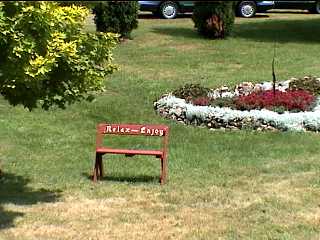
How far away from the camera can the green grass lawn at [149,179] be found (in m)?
6.77

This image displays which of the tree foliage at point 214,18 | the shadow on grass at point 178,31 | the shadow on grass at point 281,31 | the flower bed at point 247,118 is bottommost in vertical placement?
the shadow on grass at point 281,31

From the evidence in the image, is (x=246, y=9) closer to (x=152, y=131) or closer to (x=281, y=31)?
(x=281, y=31)

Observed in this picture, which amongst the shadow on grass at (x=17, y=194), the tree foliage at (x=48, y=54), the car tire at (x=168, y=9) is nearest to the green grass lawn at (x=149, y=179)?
the shadow on grass at (x=17, y=194)

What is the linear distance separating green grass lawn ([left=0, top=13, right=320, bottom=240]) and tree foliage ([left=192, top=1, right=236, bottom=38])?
5280mm

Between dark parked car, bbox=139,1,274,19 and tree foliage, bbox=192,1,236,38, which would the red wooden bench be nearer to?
tree foliage, bbox=192,1,236,38

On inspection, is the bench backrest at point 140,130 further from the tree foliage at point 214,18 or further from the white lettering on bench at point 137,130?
the tree foliage at point 214,18

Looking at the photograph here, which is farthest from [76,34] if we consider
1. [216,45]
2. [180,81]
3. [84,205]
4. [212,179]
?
[216,45]

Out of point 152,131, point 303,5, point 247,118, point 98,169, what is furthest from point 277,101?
point 303,5

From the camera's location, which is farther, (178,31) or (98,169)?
(178,31)

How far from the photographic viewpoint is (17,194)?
7945 mm

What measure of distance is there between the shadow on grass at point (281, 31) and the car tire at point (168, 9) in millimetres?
3730

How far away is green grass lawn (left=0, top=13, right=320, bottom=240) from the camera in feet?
22.2

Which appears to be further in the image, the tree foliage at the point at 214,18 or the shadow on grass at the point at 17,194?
the tree foliage at the point at 214,18

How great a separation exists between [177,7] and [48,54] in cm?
2250
